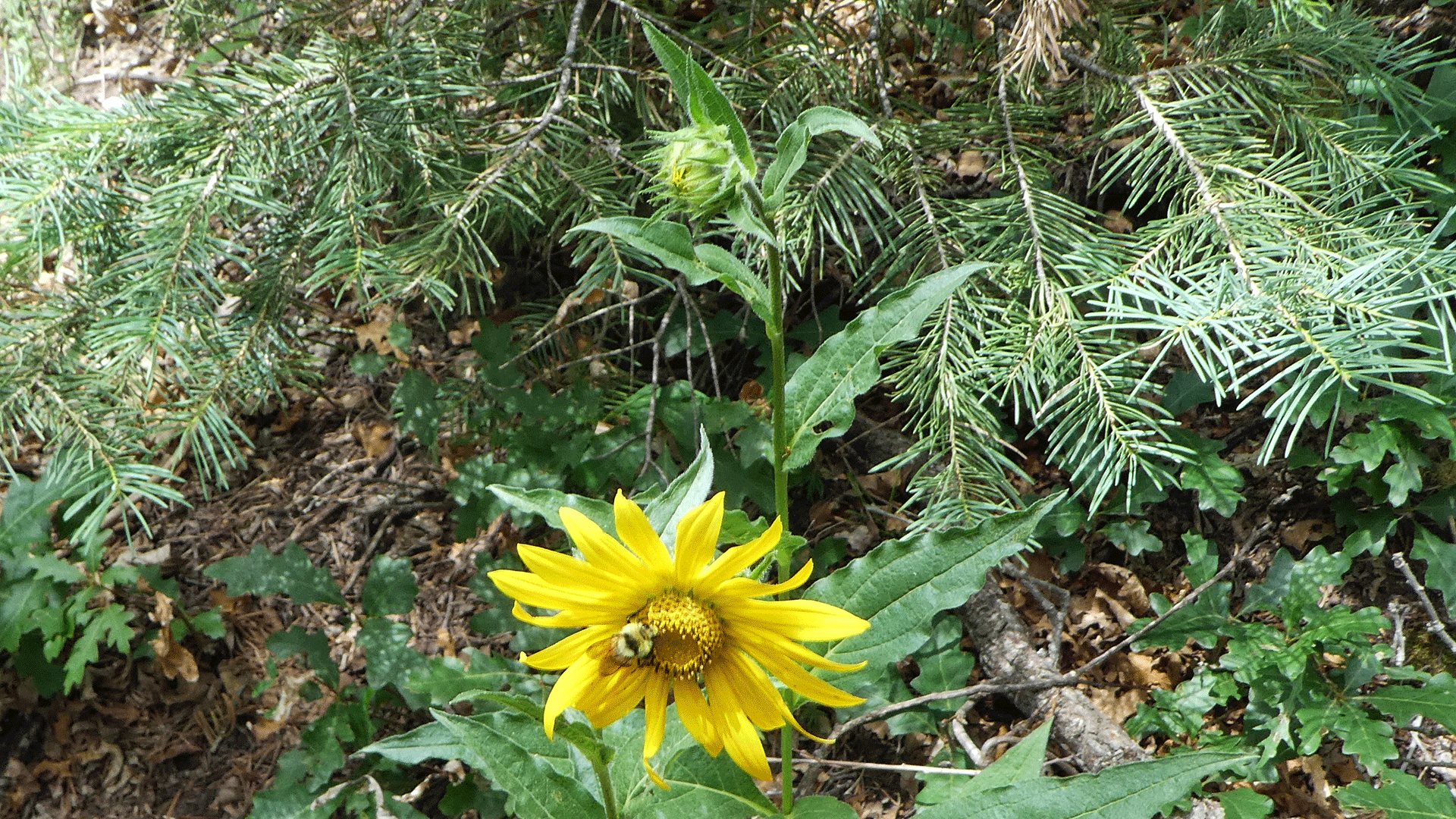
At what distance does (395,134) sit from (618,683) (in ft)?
3.78

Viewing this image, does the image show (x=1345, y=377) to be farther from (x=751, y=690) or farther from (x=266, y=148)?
(x=266, y=148)

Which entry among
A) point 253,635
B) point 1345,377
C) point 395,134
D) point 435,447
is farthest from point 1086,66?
point 253,635

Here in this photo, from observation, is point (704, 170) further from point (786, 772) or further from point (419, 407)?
point (419, 407)

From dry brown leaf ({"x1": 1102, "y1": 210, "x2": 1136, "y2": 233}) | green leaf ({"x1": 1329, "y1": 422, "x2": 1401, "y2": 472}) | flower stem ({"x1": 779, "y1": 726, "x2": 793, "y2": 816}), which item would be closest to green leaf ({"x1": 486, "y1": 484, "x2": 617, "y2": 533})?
flower stem ({"x1": 779, "y1": 726, "x2": 793, "y2": 816})

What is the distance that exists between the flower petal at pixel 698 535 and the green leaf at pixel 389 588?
57.2 inches

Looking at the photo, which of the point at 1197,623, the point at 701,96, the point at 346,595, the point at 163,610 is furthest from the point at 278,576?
the point at 1197,623

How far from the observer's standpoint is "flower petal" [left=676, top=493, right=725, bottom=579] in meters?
0.99

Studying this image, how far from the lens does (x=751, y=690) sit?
1.10 m

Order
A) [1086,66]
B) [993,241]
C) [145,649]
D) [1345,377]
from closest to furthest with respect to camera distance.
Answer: [1345,377] < [993,241] < [1086,66] < [145,649]

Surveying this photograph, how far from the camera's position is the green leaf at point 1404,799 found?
1.52 metres

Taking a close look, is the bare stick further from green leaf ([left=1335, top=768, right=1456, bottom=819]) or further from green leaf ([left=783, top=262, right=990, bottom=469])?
green leaf ([left=783, top=262, right=990, bottom=469])

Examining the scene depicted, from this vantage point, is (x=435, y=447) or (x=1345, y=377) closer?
(x=1345, y=377)

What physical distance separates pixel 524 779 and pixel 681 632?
36 centimetres

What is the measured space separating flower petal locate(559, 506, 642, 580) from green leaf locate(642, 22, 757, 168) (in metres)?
0.44
